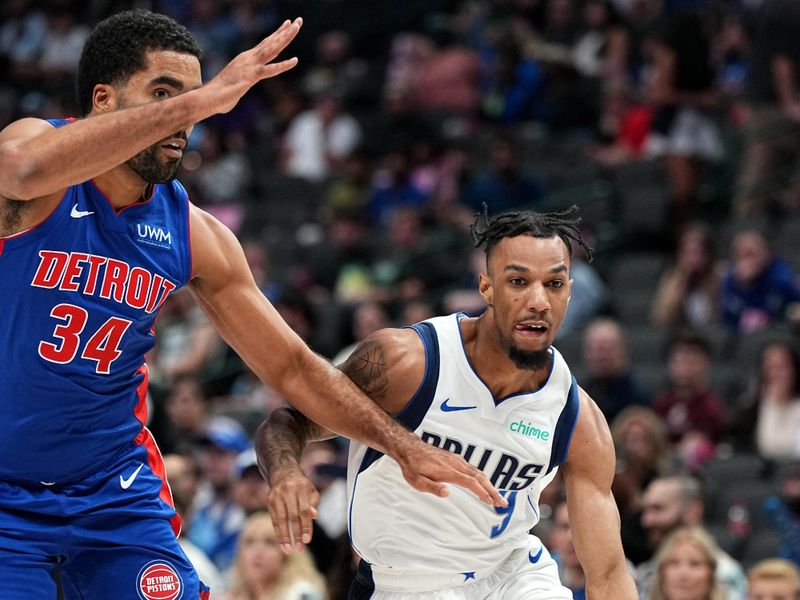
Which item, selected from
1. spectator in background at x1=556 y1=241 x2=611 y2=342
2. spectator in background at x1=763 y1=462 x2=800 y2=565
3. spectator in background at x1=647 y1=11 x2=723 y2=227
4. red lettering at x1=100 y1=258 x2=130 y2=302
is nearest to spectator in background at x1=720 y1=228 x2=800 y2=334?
spectator in background at x1=556 y1=241 x2=611 y2=342

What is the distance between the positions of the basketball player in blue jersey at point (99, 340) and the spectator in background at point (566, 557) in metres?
2.97

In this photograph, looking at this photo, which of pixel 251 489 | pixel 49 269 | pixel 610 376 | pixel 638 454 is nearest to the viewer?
pixel 49 269

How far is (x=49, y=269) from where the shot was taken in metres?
4.37

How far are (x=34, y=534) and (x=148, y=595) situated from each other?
41 cm

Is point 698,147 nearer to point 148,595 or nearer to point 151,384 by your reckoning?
point 151,384

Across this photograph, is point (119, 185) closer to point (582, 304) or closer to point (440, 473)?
point (440, 473)

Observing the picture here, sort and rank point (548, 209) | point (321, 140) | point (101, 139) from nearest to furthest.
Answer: point (101, 139), point (548, 209), point (321, 140)

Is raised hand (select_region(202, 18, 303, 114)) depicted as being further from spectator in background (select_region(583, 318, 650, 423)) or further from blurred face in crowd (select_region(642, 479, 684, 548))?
spectator in background (select_region(583, 318, 650, 423))

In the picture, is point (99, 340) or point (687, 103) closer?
point (99, 340)

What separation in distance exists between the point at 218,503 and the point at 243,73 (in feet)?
19.6

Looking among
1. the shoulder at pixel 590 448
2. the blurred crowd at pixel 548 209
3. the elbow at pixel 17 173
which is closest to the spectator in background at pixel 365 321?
the blurred crowd at pixel 548 209

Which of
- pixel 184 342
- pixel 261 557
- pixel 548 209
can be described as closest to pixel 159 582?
pixel 261 557

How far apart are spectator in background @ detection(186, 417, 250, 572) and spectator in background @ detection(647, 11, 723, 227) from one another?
4.58 meters

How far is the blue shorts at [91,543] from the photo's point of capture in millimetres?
4340
